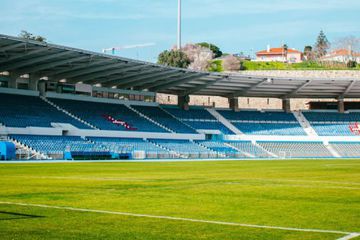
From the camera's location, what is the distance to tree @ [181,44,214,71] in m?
142

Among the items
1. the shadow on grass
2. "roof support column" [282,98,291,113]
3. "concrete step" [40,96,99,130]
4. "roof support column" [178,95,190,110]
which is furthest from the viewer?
"roof support column" [282,98,291,113]

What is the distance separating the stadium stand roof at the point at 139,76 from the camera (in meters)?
52.0

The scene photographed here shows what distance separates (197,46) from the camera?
164 metres

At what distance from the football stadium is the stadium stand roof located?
0.17 m

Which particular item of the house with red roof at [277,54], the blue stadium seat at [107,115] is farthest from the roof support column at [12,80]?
the house with red roof at [277,54]

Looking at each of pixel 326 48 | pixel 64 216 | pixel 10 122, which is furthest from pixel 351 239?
pixel 326 48

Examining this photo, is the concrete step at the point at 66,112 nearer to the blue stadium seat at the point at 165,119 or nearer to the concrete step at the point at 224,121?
the blue stadium seat at the point at 165,119

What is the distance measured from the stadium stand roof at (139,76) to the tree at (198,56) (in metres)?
59.6

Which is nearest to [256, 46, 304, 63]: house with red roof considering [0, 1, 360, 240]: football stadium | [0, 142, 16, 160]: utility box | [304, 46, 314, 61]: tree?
[304, 46, 314, 61]: tree

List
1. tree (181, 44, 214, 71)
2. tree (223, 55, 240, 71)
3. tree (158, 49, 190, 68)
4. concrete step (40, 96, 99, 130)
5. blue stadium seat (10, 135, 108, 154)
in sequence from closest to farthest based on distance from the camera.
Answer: blue stadium seat (10, 135, 108, 154) → concrete step (40, 96, 99, 130) → tree (158, 49, 190, 68) → tree (223, 55, 240, 71) → tree (181, 44, 214, 71)

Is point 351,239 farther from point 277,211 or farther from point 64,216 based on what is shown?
point 64,216

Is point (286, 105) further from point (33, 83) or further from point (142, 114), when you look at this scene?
point (33, 83)

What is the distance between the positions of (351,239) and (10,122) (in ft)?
153

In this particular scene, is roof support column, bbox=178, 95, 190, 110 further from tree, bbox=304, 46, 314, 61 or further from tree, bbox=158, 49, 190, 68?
tree, bbox=304, 46, 314, 61
